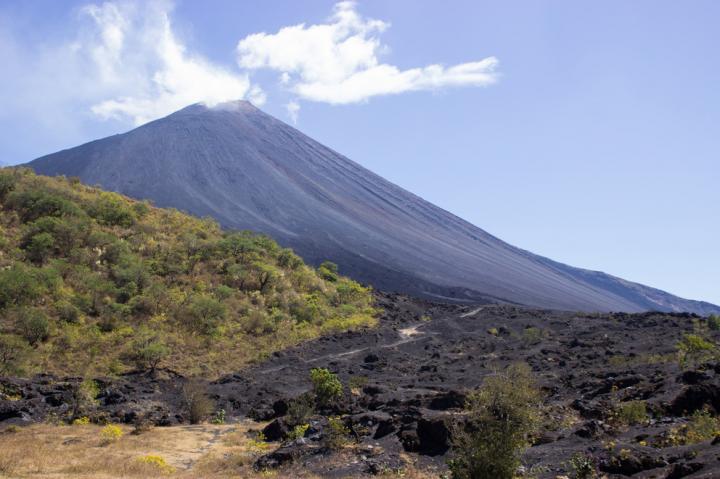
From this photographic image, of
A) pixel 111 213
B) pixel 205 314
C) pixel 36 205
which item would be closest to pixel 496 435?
pixel 205 314

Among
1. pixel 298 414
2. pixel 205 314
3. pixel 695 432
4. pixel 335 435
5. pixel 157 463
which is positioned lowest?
pixel 205 314

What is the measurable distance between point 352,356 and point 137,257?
41.1ft

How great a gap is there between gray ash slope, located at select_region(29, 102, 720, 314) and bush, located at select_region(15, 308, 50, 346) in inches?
1205

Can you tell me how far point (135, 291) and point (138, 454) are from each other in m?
14.4

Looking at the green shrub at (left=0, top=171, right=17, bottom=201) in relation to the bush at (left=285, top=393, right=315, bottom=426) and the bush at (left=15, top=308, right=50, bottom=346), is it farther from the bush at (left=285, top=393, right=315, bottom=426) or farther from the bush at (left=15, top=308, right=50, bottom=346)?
the bush at (left=285, top=393, right=315, bottom=426)

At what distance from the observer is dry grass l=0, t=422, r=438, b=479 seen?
29.3 ft

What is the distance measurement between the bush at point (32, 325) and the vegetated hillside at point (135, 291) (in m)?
0.04

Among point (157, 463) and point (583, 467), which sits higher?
point (583, 467)

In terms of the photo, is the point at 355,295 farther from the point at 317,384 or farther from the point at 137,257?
the point at 317,384

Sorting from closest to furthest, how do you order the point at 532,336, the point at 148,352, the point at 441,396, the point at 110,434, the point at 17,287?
the point at 110,434 → the point at 441,396 → the point at 148,352 → the point at 17,287 → the point at 532,336

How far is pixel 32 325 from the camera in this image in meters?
18.3

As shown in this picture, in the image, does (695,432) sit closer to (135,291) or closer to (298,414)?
(298,414)

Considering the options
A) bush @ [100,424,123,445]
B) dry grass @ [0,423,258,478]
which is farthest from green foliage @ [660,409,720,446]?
bush @ [100,424,123,445]

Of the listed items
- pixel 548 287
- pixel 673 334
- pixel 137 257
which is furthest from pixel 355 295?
pixel 548 287
